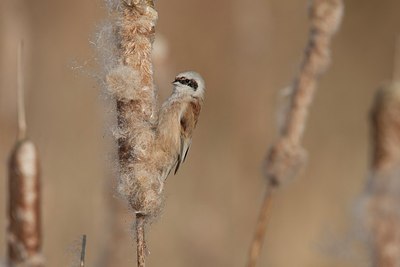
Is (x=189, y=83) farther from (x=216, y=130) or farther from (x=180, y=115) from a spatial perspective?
(x=216, y=130)

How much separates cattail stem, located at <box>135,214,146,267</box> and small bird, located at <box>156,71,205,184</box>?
260 millimetres

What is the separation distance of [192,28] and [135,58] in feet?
12.6

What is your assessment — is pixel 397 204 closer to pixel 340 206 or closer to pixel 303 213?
pixel 340 206

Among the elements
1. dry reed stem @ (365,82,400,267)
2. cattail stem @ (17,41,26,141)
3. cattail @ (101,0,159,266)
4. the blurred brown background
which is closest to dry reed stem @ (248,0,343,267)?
the blurred brown background

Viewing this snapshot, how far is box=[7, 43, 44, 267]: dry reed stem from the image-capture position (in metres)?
1.10

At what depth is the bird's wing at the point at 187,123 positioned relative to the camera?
1.71m

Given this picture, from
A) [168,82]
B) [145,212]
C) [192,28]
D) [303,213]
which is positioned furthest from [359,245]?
[192,28]

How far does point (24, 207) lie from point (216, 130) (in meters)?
3.21

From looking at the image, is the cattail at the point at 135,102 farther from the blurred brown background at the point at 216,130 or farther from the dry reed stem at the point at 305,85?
the dry reed stem at the point at 305,85

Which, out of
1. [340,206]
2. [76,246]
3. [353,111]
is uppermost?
[353,111]

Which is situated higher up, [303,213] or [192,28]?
[192,28]

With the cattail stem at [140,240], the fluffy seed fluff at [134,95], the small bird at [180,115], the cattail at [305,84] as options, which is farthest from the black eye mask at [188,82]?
the cattail stem at [140,240]

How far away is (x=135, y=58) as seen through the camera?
1.29m

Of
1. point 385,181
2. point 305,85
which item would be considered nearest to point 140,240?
point 385,181
